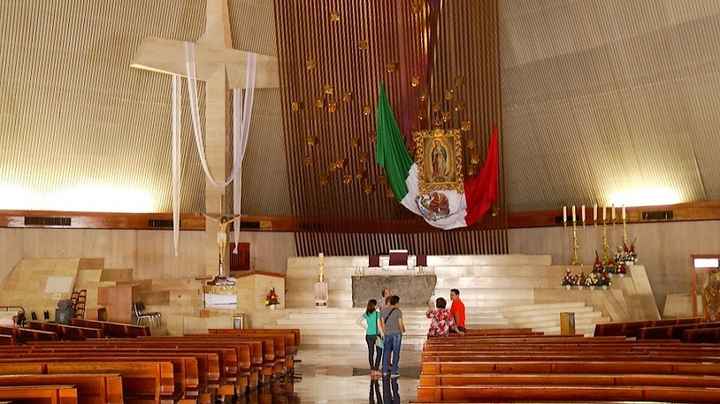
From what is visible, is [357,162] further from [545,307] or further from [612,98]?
[612,98]

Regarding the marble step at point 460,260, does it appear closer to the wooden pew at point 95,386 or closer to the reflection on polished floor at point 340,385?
the reflection on polished floor at point 340,385

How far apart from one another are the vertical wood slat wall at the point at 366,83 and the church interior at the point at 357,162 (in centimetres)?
4

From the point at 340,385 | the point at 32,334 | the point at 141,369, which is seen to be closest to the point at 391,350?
the point at 340,385

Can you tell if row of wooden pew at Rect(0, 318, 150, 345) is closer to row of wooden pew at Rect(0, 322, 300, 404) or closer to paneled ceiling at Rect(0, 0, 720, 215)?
row of wooden pew at Rect(0, 322, 300, 404)

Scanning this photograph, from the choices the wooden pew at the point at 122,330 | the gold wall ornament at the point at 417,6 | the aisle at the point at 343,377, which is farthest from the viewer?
the gold wall ornament at the point at 417,6

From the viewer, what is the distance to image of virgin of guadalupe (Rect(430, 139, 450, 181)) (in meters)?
18.0

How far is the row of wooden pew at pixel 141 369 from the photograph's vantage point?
18.8ft

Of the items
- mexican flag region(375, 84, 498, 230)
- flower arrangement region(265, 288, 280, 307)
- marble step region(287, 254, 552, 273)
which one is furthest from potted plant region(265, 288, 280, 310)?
mexican flag region(375, 84, 498, 230)

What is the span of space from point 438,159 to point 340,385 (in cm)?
914

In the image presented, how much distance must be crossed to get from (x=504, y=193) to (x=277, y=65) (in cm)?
539

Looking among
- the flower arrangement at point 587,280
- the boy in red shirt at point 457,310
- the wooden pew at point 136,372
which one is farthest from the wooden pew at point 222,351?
the flower arrangement at point 587,280

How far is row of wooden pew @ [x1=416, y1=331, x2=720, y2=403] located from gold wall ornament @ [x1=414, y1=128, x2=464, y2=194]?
10.4m

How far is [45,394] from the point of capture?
5.23 m

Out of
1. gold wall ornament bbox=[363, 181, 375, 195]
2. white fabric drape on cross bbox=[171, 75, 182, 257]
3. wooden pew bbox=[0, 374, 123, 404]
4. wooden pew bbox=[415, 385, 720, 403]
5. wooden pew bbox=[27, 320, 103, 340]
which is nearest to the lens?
wooden pew bbox=[415, 385, 720, 403]
